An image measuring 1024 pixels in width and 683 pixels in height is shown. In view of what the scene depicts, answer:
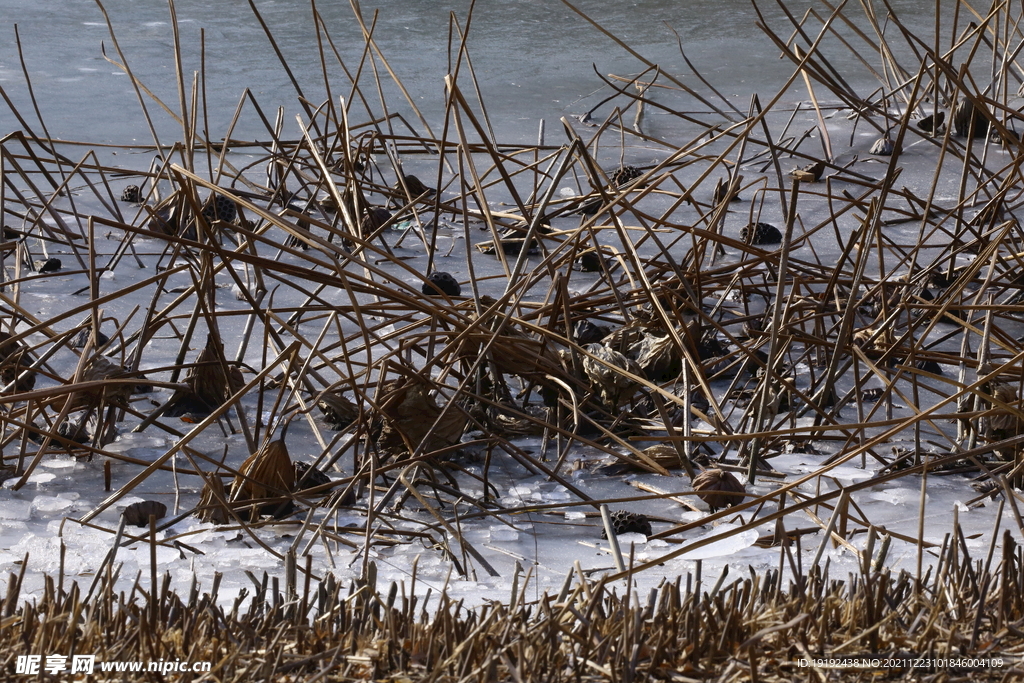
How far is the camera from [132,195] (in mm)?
2980

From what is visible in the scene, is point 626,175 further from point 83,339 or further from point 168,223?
point 83,339

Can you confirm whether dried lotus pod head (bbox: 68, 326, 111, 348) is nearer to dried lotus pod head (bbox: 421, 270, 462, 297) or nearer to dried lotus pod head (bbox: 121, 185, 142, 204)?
dried lotus pod head (bbox: 421, 270, 462, 297)

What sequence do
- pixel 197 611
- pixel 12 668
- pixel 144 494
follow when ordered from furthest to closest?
pixel 144 494 < pixel 197 611 < pixel 12 668

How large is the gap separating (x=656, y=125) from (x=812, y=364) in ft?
8.01

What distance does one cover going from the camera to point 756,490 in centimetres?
146

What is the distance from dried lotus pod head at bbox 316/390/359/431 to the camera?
1636mm

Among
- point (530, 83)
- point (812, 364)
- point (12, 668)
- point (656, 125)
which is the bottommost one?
point (12, 668)

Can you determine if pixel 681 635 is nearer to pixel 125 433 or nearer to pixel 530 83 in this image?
pixel 125 433

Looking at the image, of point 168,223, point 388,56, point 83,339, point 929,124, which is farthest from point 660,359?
point 388,56

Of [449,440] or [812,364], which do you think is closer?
[449,440]

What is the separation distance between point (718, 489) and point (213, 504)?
0.71 m

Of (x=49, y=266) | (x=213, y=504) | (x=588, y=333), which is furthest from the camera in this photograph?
(x=49, y=266)

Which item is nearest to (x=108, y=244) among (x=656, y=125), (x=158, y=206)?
(x=158, y=206)

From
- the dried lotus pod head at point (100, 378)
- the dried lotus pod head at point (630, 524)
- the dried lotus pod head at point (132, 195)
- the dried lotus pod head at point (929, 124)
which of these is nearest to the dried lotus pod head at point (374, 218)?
the dried lotus pod head at point (132, 195)
